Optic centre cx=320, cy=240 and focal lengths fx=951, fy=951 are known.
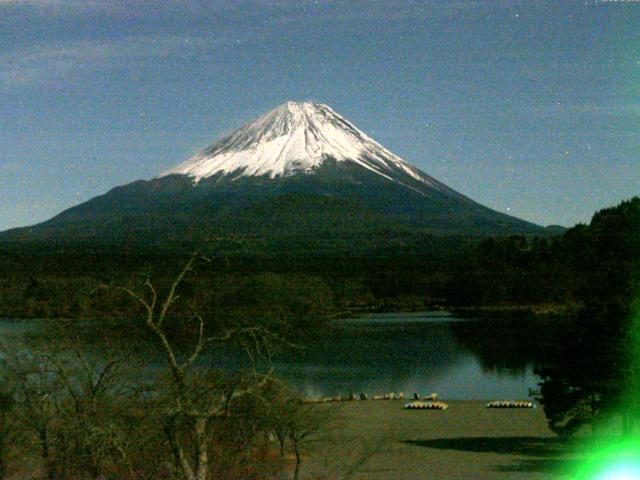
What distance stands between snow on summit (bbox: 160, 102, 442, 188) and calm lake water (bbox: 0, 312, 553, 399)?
301ft

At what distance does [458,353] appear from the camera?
4466 cm

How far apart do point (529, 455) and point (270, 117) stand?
15557cm

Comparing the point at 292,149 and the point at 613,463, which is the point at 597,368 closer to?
the point at 613,463

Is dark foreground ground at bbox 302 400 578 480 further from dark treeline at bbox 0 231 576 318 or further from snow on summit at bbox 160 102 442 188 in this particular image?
snow on summit at bbox 160 102 442 188

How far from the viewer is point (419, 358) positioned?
4259cm

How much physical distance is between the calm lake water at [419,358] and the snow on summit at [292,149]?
9185 cm

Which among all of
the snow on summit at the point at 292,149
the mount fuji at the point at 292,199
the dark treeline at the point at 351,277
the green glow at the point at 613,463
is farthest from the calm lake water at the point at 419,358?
the snow on summit at the point at 292,149

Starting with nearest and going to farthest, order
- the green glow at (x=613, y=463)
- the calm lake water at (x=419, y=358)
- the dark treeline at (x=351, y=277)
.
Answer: the green glow at (x=613, y=463) < the calm lake water at (x=419, y=358) < the dark treeline at (x=351, y=277)

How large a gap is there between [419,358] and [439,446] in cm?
2363

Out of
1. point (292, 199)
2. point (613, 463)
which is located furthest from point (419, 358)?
point (292, 199)

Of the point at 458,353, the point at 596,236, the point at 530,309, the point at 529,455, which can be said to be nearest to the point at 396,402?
the point at 529,455

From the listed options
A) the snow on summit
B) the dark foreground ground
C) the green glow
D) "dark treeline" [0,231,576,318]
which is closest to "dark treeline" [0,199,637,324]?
"dark treeline" [0,231,576,318]

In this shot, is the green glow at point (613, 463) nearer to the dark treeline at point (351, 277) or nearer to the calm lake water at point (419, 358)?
the calm lake water at point (419, 358)

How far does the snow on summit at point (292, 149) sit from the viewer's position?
512ft
